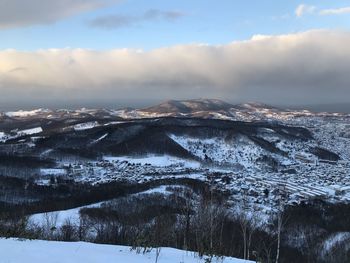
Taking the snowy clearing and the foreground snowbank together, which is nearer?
the foreground snowbank

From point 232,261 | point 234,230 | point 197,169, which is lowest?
point 197,169

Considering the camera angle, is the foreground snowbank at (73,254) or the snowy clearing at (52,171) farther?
the snowy clearing at (52,171)

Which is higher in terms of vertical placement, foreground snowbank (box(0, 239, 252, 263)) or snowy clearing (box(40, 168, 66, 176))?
foreground snowbank (box(0, 239, 252, 263))

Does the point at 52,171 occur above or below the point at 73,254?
below

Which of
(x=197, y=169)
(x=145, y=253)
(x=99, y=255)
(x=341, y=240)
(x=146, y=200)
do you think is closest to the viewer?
(x=99, y=255)

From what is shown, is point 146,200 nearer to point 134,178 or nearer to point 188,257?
point 134,178

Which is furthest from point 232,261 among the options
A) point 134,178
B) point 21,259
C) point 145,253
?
point 134,178

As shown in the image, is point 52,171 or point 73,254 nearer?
point 73,254

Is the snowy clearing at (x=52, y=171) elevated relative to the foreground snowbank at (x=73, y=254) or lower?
lower
